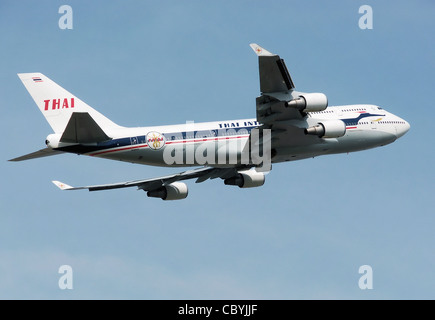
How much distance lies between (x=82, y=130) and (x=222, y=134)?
32.3ft

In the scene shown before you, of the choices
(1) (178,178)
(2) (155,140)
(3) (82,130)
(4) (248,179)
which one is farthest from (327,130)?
(3) (82,130)

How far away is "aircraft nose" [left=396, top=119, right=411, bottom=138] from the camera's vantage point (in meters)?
58.9

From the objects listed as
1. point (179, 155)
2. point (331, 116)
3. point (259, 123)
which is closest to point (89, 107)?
point (179, 155)

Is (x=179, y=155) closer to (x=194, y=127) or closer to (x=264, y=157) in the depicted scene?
(x=194, y=127)

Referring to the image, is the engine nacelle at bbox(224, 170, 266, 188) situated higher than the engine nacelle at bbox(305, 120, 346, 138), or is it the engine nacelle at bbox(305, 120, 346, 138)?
the engine nacelle at bbox(305, 120, 346, 138)

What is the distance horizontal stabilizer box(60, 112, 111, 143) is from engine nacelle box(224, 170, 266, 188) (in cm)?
1234

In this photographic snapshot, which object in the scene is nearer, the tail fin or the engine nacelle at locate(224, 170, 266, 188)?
the tail fin

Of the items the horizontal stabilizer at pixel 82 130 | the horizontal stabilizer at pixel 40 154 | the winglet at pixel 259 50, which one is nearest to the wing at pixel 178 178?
the horizontal stabilizer at pixel 40 154

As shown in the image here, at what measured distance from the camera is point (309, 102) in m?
47.9

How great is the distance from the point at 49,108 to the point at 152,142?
7002 millimetres

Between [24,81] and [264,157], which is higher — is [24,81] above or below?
above

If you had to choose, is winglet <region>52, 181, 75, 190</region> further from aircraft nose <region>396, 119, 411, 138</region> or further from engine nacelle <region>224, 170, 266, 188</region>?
aircraft nose <region>396, 119, 411, 138</region>

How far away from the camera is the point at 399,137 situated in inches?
2327

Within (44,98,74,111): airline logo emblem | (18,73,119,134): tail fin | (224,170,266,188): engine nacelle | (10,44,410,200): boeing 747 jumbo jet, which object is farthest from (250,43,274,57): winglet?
(224,170,266,188): engine nacelle
